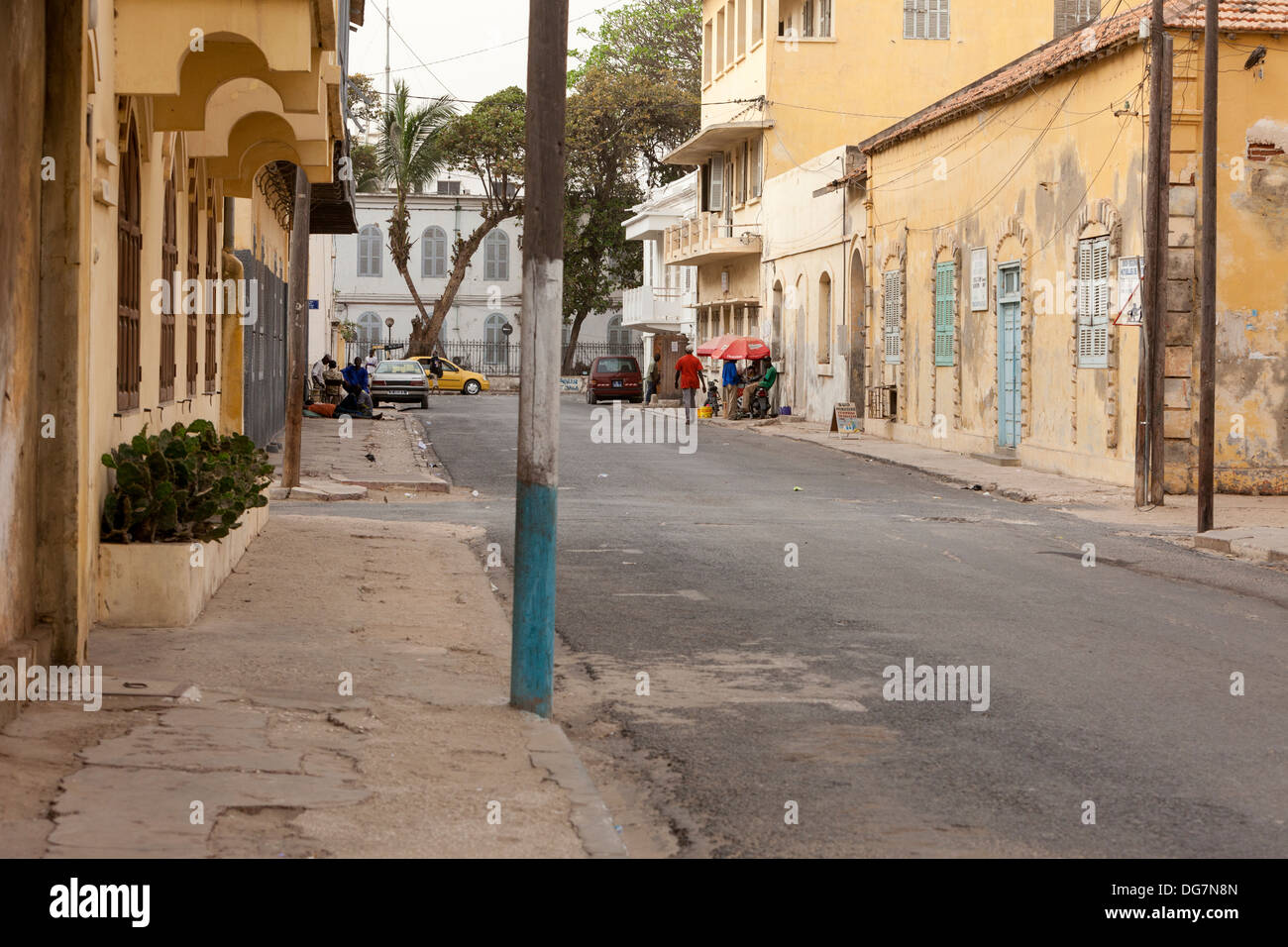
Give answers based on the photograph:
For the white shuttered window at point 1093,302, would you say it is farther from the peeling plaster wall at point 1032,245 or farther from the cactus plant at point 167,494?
the cactus plant at point 167,494

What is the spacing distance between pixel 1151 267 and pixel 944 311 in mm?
11224

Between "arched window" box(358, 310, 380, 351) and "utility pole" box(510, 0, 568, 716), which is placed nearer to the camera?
"utility pole" box(510, 0, 568, 716)

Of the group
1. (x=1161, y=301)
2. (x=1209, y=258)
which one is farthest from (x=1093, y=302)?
(x=1209, y=258)

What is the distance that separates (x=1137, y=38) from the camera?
819 inches

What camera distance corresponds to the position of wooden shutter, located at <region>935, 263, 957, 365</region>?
29188 millimetres

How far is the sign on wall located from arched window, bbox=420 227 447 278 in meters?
51.7

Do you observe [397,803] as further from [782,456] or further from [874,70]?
[874,70]

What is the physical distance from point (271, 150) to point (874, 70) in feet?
113

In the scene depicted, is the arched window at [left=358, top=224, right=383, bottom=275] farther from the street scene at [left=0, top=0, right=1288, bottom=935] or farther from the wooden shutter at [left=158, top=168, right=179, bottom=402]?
the wooden shutter at [left=158, top=168, right=179, bottom=402]

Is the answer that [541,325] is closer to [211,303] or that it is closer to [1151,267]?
[211,303]

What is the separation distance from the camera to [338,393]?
128ft

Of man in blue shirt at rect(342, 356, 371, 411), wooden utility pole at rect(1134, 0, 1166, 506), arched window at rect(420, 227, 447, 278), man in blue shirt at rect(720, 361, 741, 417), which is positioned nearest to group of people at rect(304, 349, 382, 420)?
man in blue shirt at rect(342, 356, 371, 411)

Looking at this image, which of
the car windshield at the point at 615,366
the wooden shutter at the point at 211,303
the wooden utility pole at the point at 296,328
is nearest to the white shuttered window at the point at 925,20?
the car windshield at the point at 615,366
